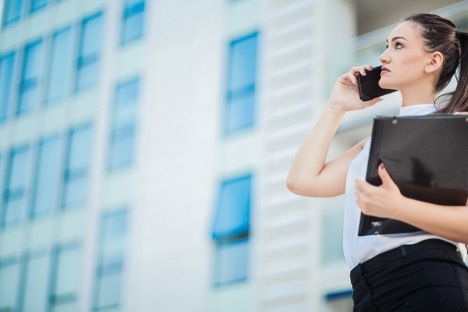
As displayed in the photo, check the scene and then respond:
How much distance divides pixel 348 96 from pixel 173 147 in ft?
43.8

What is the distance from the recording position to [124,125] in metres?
17.5

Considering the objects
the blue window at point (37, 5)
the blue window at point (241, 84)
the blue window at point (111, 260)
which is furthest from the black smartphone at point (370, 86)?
the blue window at point (37, 5)

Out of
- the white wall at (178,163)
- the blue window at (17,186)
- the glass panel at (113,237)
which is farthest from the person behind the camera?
the blue window at (17,186)

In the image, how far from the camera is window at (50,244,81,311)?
1733 centimetres

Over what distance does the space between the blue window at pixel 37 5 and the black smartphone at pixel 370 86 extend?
1885cm

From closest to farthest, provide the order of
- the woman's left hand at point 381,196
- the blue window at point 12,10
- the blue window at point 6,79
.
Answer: the woman's left hand at point 381,196, the blue window at point 6,79, the blue window at point 12,10

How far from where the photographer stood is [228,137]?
14617 millimetres

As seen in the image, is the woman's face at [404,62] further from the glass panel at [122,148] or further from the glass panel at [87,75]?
the glass panel at [87,75]

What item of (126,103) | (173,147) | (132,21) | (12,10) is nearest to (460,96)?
(173,147)

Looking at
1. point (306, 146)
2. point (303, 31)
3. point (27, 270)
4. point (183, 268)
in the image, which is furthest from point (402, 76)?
point (27, 270)

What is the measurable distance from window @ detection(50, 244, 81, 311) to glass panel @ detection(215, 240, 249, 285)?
13.3 ft

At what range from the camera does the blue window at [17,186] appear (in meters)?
18.9

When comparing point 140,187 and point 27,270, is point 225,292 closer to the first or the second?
point 140,187

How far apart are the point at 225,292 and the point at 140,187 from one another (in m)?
3.18
